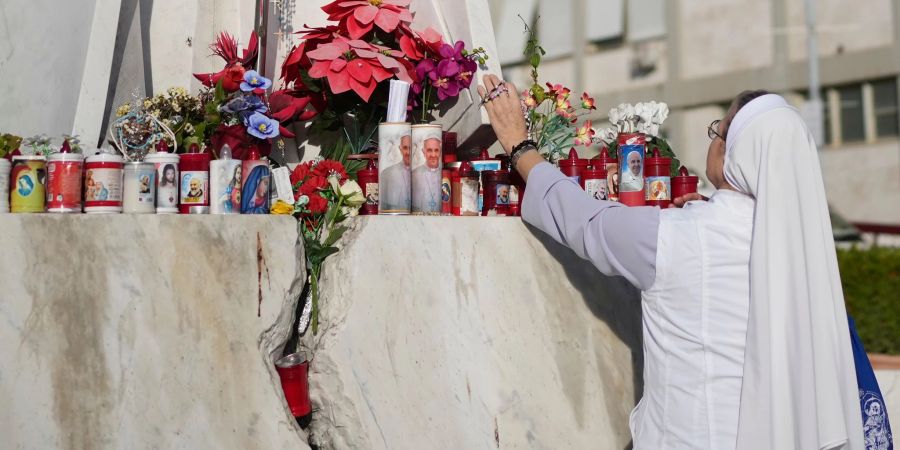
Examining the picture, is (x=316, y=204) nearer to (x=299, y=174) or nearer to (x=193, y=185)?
(x=299, y=174)

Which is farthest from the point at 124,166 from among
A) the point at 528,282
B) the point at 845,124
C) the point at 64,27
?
the point at 845,124

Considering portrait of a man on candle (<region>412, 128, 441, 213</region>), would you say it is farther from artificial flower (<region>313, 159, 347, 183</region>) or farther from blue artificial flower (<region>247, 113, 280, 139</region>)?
blue artificial flower (<region>247, 113, 280, 139</region>)

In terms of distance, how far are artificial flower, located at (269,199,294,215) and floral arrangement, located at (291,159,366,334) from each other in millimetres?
22

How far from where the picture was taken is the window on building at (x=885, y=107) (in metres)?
17.1

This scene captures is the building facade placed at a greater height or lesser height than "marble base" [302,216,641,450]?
greater

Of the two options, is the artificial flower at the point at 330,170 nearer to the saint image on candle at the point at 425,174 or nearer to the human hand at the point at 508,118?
the saint image on candle at the point at 425,174

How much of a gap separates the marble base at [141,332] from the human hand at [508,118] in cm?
80

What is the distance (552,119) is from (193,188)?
1349 mm

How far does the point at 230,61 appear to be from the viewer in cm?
336

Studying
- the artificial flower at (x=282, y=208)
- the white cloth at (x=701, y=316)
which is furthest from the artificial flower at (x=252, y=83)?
the white cloth at (x=701, y=316)

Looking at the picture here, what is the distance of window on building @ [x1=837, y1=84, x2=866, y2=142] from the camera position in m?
17.6

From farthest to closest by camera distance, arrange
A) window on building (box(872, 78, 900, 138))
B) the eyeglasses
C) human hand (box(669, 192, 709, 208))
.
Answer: window on building (box(872, 78, 900, 138))
human hand (box(669, 192, 709, 208))
the eyeglasses

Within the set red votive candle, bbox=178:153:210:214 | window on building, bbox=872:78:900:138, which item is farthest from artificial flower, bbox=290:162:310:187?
window on building, bbox=872:78:900:138

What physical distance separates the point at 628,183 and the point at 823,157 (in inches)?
642
